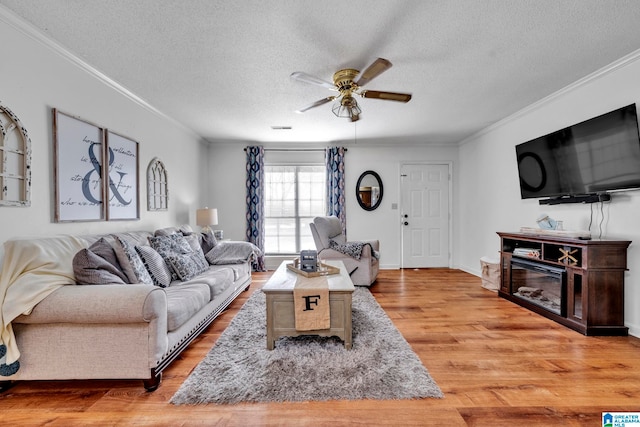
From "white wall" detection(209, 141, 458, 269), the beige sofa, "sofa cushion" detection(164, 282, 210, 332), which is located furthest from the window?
the beige sofa

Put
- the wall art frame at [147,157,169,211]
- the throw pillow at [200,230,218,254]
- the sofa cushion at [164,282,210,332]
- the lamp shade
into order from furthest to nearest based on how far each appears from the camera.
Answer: the lamp shade, the throw pillow at [200,230,218,254], the wall art frame at [147,157,169,211], the sofa cushion at [164,282,210,332]

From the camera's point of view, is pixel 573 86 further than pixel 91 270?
Yes

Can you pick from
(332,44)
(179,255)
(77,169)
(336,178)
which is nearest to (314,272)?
(179,255)

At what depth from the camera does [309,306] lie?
2.27 meters

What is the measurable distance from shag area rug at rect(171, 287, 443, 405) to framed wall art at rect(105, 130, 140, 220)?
5.68ft

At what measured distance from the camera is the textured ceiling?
6.35 ft

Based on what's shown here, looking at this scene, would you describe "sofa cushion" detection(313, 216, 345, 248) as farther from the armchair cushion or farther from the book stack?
the book stack

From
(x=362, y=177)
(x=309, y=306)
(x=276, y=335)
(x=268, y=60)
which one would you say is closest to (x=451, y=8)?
(x=268, y=60)

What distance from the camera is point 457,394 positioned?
179cm

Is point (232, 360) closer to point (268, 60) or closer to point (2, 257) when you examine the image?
point (2, 257)

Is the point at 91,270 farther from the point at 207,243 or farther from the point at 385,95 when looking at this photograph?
the point at 385,95

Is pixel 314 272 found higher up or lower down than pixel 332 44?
lower down

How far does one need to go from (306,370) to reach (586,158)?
325 centimetres

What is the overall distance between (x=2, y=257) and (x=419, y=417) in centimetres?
274
